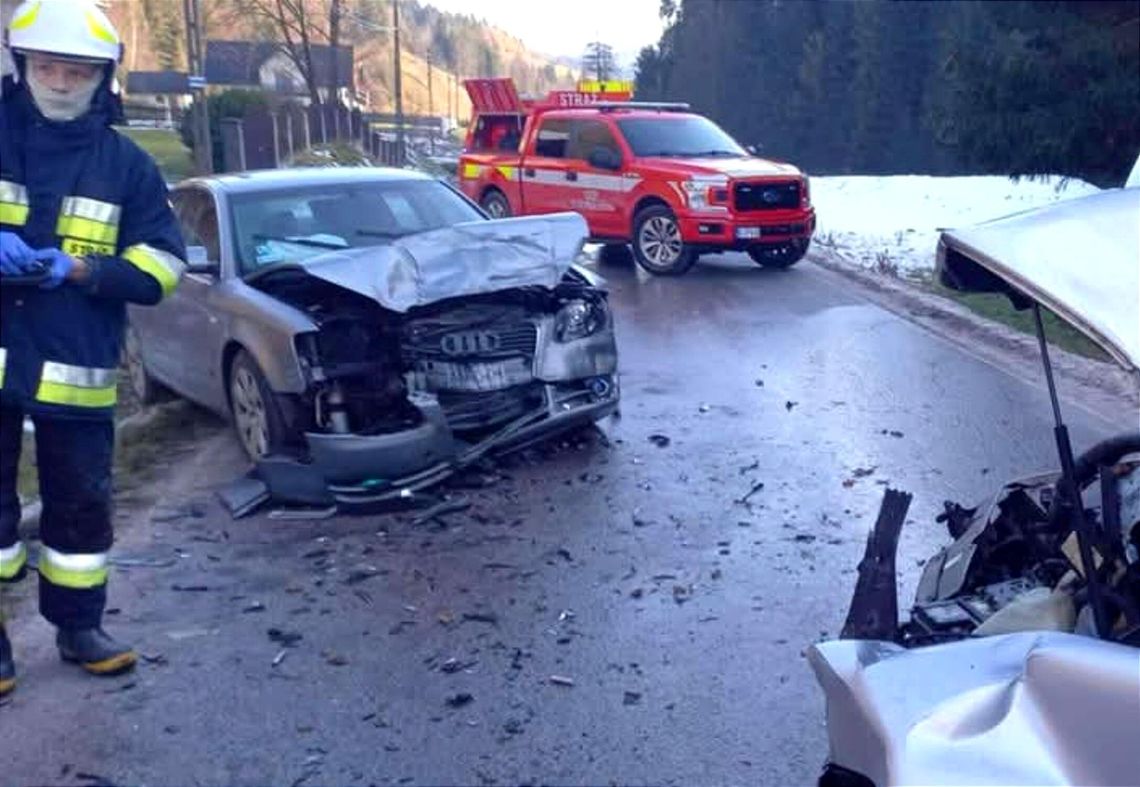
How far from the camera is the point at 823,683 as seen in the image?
2871 mm

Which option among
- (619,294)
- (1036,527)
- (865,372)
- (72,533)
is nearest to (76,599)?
(72,533)

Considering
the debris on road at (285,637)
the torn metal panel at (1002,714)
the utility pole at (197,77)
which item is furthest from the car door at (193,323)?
the utility pole at (197,77)

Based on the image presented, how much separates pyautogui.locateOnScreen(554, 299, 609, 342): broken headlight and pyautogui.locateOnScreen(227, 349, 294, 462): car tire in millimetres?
1563

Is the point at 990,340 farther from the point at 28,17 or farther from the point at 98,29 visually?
the point at 28,17

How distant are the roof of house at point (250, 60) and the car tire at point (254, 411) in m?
13.6

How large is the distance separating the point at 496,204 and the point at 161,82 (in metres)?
6.38

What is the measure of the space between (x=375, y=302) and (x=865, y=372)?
4676 mm

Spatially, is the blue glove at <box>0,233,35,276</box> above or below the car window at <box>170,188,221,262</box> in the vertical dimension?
above

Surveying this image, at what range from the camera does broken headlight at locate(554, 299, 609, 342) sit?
7.67 meters

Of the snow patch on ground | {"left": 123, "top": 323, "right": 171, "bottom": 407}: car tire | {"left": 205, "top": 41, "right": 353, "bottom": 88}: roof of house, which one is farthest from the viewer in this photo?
{"left": 205, "top": 41, "right": 353, "bottom": 88}: roof of house

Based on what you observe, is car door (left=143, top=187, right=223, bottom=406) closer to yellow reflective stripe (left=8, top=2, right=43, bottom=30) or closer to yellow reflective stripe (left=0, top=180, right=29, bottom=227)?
yellow reflective stripe (left=0, top=180, right=29, bottom=227)

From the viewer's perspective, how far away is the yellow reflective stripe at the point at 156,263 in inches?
181

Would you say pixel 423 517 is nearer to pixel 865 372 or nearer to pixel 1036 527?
pixel 1036 527

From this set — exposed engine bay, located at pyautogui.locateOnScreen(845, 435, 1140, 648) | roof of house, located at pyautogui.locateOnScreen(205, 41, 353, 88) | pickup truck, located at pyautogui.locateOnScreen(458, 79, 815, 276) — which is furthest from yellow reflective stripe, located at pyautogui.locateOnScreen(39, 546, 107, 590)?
roof of house, located at pyautogui.locateOnScreen(205, 41, 353, 88)
